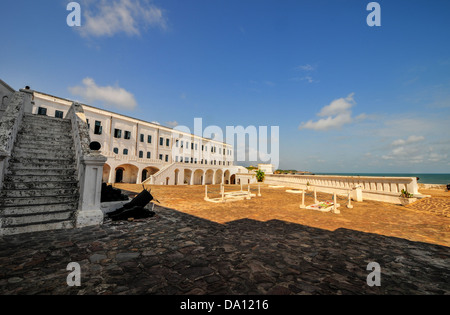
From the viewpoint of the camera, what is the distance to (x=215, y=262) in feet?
11.4

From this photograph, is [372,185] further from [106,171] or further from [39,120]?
[106,171]

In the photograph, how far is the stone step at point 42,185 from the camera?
5.36 m

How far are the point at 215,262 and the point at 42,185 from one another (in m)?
6.01

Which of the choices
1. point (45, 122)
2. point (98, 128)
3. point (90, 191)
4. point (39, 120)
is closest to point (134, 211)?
point (90, 191)

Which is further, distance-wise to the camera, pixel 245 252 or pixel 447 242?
pixel 447 242

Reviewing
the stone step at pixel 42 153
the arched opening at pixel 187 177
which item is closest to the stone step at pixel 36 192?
the stone step at pixel 42 153

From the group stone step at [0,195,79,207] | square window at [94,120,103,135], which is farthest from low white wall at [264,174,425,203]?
square window at [94,120,103,135]

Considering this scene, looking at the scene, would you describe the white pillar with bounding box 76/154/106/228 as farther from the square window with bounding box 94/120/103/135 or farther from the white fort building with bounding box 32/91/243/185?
the square window with bounding box 94/120/103/135

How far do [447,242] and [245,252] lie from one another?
5409 mm

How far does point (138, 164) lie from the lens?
31891mm

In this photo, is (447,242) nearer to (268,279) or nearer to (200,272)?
(268,279)

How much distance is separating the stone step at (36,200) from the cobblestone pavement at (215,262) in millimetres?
1178

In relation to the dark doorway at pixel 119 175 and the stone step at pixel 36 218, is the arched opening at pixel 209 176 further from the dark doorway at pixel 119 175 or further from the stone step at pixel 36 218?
the stone step at pixel 36 218
